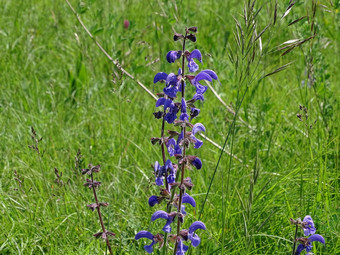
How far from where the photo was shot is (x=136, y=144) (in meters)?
3.29

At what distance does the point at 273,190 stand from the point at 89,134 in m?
1.41

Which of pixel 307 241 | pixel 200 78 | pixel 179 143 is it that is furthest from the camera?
pixel 307 241

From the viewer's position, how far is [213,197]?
8.82 ft

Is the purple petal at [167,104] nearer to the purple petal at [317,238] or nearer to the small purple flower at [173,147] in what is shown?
the small purple flower at [173,147]

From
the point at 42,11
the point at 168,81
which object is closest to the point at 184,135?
the point at 168,81

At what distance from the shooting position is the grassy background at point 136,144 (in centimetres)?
243

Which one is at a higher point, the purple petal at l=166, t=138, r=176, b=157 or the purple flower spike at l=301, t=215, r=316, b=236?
the purple petal at l=166, t=138, r=176, b=157

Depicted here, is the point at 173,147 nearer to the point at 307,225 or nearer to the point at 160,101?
the point at 160,101

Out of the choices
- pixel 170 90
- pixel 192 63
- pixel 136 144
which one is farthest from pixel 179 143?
pixel 136 144

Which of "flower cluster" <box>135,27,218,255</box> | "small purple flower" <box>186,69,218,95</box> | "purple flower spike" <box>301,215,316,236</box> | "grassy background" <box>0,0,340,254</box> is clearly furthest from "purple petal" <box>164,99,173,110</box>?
"purple flower spike" <box>301,215,316,236</box>

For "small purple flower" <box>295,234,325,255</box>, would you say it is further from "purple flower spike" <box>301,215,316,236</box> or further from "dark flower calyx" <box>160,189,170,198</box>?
"dark flower calyx" <box>160,189,170,198</box>

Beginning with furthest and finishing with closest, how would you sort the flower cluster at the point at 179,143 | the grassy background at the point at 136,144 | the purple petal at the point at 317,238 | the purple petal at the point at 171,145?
the grassy background at the point at 136,144
the purple petal at the point at 317,238
the purple petal at the point at 171,145
the flower cluster at the point at 179,143

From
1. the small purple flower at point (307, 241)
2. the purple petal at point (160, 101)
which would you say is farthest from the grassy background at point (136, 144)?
A: the purple petal at point (160, 101)

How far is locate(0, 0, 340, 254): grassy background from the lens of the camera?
7.98ft
